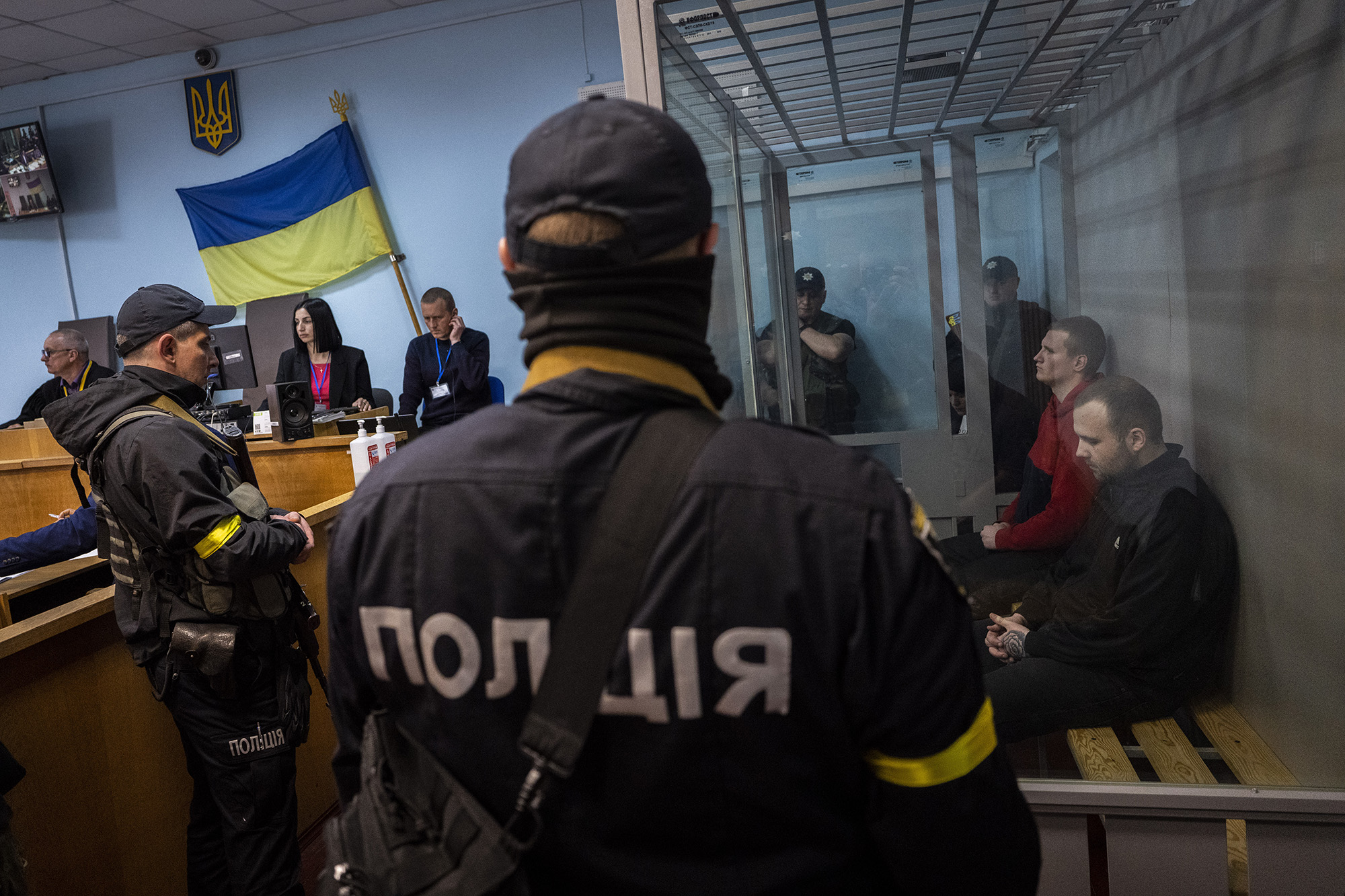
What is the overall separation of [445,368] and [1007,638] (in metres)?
3.94

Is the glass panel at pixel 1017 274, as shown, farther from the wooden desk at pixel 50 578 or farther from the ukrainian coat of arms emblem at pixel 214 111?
the ukrainian coat of arms emblem at pixel 214 111

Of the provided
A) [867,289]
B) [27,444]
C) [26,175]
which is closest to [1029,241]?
[867,289]

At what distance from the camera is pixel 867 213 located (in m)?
1.86

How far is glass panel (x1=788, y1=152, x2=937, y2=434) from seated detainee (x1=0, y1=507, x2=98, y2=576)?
248 centimetres

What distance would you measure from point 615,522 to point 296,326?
5.13m

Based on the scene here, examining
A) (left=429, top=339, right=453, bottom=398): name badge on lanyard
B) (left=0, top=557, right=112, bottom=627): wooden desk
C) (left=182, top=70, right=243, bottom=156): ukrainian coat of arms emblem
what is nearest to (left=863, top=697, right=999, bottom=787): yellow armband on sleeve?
(left=0, top=557, right=112, bottom=627): wooden desk

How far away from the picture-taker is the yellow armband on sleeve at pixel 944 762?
0.71 m

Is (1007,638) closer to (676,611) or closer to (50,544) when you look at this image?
(676,611)

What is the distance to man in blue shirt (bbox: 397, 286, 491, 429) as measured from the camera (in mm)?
4984

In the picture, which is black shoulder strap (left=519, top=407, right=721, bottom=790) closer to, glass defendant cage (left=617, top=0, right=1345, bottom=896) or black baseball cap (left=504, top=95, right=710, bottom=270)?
black baseball cap (left=504, top=95, right=710, bottom=270)

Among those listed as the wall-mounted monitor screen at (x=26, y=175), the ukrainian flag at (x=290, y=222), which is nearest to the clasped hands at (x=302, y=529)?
the ukrainian flag at (x=290, y=222)

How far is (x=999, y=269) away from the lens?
177 centimetres

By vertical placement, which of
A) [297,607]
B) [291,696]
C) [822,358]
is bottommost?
[291,696]

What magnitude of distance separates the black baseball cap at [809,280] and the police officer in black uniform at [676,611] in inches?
46.3
